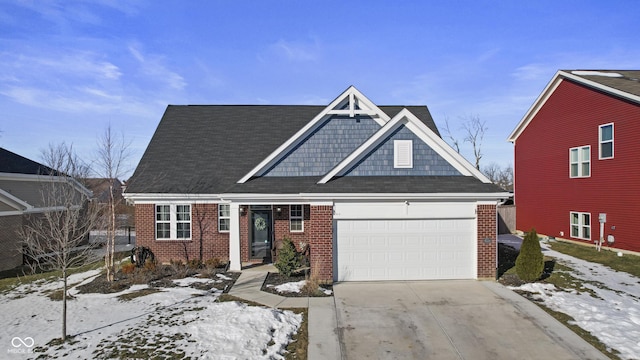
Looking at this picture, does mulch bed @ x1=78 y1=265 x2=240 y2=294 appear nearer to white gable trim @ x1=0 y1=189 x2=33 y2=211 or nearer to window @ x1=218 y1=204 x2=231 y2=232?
window @ x1=218 y1=204 x2=231 y2=232

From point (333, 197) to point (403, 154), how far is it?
3.12 m

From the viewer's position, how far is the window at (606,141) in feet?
57.7

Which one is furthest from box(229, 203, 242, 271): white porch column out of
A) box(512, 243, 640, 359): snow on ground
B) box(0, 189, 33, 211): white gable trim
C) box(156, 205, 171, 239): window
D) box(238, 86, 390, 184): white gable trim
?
box(0, 189, 33, 211): white gable trim

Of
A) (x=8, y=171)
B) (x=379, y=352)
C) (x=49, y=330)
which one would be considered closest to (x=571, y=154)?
(x=379, y=352)

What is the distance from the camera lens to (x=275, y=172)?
14.8 m

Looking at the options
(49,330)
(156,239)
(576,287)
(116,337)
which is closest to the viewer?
(116,337)

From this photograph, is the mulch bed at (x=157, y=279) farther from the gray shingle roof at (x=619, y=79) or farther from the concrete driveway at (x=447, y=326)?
the gray shingle roof at (x=619, y=79)

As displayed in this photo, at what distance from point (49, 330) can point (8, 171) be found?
16.8 metres

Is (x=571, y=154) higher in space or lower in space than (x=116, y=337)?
higher

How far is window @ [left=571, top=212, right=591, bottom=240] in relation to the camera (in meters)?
→ 19.2

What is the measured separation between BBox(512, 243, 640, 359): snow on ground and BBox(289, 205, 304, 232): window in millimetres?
8286

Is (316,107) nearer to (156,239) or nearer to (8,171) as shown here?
(156,239)

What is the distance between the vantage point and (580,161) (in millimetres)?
19547

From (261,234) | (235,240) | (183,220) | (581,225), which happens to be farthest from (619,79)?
(183,220)
